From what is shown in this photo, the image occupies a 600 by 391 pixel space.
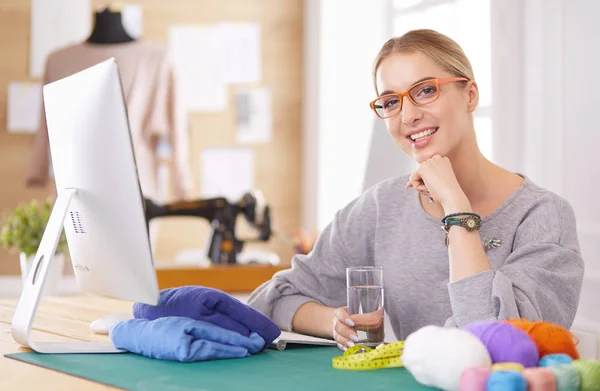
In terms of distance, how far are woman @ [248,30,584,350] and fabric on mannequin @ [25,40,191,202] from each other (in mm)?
2337

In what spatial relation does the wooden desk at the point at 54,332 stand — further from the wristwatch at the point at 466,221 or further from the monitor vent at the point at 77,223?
the wristwatch at the point at 466,221

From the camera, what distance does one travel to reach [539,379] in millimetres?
940

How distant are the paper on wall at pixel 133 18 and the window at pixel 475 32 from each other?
66.8 inches

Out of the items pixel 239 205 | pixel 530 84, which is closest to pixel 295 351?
pixel 530 84

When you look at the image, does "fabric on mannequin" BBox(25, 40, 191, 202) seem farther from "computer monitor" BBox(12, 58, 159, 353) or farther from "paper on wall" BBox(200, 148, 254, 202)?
"computer monitor" BBox(12, 58, 159, 353)

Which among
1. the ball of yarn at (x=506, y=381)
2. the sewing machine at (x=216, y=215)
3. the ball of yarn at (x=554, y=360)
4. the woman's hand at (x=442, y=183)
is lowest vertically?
the sewing machine at (x=216, y=215)

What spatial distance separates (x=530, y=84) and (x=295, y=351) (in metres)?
1.45

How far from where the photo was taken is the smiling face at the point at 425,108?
1597 mm

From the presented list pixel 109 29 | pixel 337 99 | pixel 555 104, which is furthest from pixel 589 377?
pixel 109 29

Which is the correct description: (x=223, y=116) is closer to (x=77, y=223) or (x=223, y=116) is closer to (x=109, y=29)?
(x=109, y=29)

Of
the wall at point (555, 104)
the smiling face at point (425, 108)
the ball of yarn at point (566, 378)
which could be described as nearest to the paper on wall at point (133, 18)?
the wall at point (555, 104)

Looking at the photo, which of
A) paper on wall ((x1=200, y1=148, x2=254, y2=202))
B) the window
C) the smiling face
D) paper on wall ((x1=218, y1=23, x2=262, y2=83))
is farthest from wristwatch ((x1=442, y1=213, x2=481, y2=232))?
paper on wall ((x1=218, y1=23, x2=262, y2=83))

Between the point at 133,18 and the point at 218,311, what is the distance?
3390 millimetres

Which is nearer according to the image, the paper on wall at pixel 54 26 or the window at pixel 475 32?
the window at pixel 475 32
